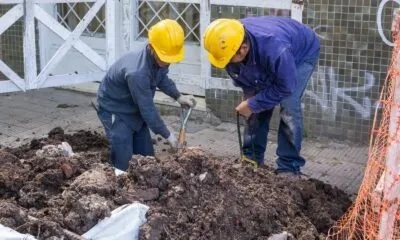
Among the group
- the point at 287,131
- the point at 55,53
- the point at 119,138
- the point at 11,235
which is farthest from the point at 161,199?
the point at 55,53

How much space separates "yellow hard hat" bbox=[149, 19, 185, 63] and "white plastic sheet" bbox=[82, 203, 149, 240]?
5.33 ft

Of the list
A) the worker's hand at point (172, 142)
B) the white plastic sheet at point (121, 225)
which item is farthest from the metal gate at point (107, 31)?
the white plastic sheet at point (121, 225)

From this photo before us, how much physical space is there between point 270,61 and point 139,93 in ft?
3.58

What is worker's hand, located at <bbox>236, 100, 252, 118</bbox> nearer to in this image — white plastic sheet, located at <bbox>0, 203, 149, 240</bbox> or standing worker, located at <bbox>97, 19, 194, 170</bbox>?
standing worker, located at <bbox>97, 19, 194, 170</bbox>

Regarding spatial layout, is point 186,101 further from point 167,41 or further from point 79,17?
point 79,17

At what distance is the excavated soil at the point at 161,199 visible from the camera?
367cm

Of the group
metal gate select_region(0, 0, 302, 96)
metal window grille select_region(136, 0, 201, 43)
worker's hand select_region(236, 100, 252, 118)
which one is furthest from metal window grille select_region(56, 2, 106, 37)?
worker's hand select_region(236, 100, 252, 118)

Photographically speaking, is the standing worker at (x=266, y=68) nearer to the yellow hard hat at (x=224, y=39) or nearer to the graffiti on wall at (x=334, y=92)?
the yellow hard hat at (x=224, y=39)

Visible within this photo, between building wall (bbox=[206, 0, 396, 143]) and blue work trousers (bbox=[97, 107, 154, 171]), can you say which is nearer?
blue work trousers (bbox=[97, 107, 154, 171])

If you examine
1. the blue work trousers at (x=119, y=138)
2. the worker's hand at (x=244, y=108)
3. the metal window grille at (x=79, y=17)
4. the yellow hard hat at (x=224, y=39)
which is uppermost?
the yellow hard hat at (x=224, y=39)

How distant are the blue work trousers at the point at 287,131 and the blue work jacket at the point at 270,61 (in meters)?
0.18

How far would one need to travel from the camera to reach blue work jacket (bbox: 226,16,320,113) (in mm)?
4910

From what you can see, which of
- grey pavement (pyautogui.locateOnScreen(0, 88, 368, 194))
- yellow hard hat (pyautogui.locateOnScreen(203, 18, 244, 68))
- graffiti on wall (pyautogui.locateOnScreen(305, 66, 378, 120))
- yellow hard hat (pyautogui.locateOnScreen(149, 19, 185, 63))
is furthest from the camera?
graffiti on wall (pyautogui.locateOnScreen(305, 66, 378, 120))

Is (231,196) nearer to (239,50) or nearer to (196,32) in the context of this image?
(239,50)
